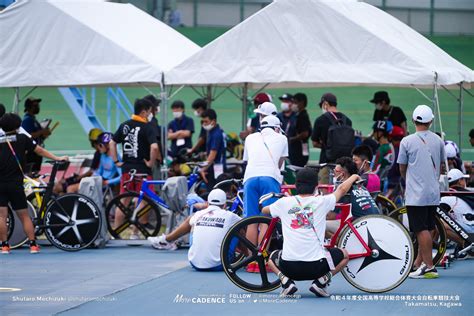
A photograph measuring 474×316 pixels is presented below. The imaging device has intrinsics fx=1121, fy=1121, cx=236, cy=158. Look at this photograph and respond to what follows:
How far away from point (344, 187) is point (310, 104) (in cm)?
2480

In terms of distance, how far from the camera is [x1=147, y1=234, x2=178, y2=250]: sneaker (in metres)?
14.9

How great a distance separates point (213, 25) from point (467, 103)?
904 cm

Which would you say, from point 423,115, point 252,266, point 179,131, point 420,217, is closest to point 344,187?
point 252,266

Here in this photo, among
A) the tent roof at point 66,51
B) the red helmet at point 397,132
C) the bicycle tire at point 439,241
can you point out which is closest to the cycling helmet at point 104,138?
the tent roof at point 66,51

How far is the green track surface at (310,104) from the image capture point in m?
32.9

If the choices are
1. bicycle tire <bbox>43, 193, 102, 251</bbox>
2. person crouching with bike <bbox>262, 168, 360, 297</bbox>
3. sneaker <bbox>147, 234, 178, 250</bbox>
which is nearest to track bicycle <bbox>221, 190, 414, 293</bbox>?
person crouching with bike <bbox>262, 168, 360, 297</bbox>

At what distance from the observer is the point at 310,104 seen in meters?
35.6

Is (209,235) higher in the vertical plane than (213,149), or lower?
lower

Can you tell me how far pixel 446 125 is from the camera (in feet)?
111

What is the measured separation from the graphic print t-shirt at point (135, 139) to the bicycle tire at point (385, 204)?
11.3 feet

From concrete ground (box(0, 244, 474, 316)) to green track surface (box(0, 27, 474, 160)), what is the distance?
58.9 feet

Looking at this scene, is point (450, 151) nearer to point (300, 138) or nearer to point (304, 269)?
point (300, 138)

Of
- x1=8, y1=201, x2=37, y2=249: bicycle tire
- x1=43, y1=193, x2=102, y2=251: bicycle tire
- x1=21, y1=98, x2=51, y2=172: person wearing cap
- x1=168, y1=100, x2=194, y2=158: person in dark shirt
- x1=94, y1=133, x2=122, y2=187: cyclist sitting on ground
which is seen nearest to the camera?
x1=43, y1=193, x2=102, y2=251: bicycle tire

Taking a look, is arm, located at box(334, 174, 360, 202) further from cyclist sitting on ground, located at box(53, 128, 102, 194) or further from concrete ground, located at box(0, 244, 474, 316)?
cyclist sitting on ground, located at box(53, 128, 102, 194)
